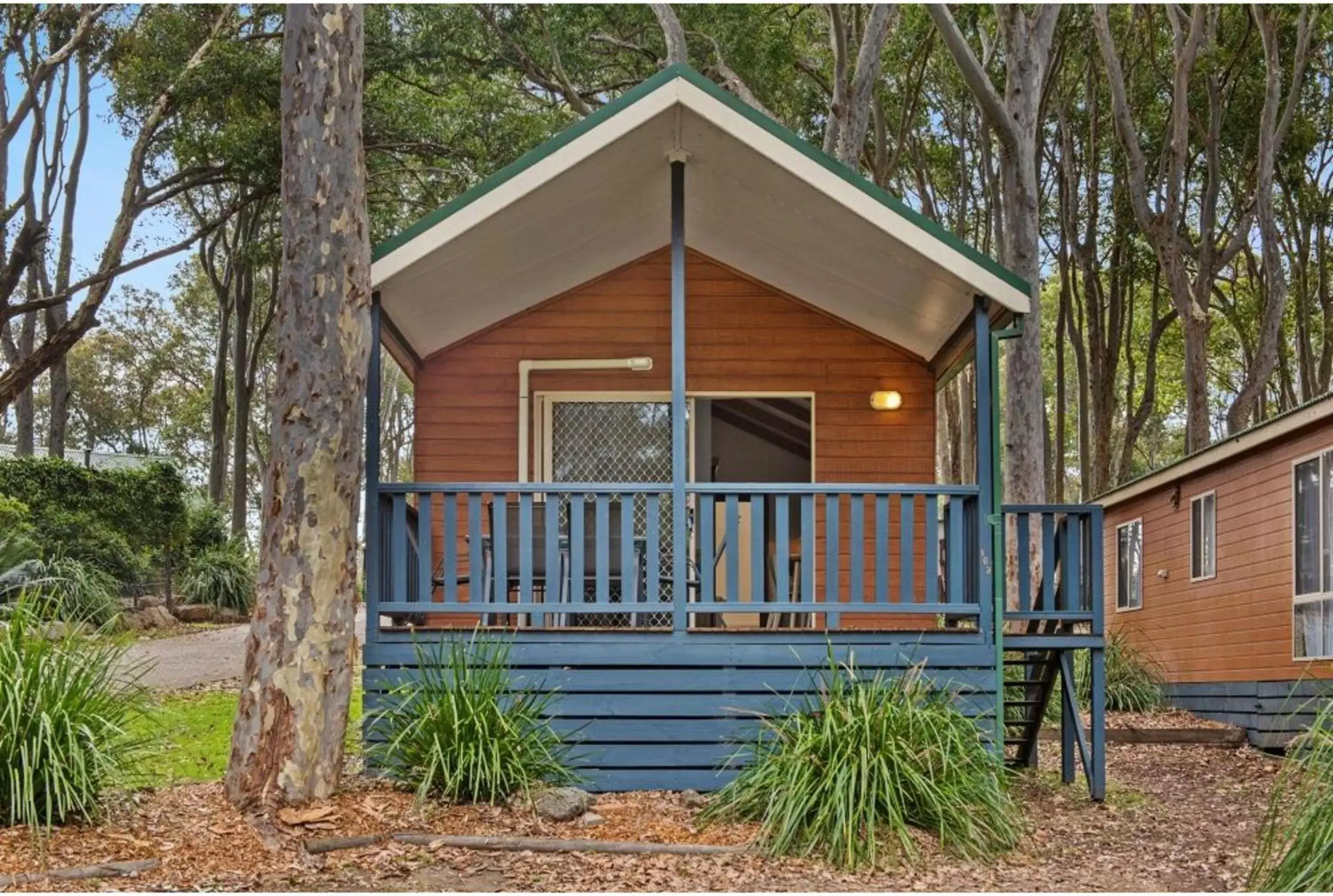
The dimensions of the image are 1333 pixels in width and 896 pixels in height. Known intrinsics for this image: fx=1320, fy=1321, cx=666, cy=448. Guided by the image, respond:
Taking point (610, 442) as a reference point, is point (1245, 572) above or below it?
below

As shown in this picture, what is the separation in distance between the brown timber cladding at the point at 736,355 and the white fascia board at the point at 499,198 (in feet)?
8.21

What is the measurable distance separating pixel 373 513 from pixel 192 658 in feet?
25.5

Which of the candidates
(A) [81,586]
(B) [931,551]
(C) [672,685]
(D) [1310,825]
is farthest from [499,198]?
(A) [81,586]

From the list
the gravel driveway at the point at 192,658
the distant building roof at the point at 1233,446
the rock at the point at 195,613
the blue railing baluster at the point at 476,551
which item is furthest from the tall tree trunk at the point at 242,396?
the blue railing baluster at the point at 476,551

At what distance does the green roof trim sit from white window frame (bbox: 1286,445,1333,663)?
426 cm

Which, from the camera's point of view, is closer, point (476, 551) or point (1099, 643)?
point (476, 551)

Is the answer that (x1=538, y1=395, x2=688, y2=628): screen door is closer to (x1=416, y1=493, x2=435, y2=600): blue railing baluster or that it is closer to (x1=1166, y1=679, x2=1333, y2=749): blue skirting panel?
(x1=416, y1=493, x2=435, y2=600): blue railing baluster

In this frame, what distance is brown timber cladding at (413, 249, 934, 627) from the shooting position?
387 inches

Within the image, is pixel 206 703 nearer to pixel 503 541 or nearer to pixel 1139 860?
pixel 503 541

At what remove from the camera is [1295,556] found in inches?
421

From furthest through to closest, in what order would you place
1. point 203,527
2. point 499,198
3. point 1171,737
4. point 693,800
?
point 203,527
point 1171,737
point 499,198
point 693,800

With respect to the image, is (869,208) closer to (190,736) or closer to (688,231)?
(688,231)

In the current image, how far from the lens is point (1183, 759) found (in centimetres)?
1052

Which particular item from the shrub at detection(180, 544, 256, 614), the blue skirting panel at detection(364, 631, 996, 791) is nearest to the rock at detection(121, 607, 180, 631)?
the shrub at detection(180, 544, 256, 614)
